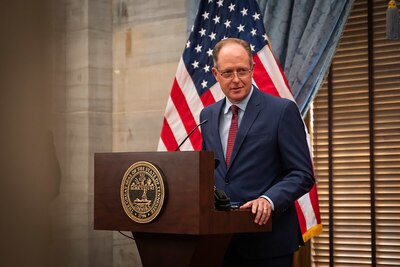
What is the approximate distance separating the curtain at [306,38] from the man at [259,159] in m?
1.43

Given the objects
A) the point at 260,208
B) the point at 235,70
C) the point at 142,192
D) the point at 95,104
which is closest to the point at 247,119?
the point at 235,70

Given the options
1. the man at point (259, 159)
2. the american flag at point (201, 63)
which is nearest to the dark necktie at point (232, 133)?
the man at point (259, 159)

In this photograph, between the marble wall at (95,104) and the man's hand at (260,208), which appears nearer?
the man's hand at (260,208)

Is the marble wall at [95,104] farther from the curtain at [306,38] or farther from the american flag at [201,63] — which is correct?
the curtain at [306,38]

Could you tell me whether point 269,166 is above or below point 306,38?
below

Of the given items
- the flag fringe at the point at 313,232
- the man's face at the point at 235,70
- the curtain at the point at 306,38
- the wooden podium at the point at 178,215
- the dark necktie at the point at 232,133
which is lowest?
the flag fringe at the point at 313,232

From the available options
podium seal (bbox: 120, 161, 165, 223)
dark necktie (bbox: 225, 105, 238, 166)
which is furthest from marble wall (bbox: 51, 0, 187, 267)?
podium seal (bbox: 120, 161, 165, 223)

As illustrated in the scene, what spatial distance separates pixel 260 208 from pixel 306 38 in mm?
1948

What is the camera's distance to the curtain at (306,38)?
14.4 ft

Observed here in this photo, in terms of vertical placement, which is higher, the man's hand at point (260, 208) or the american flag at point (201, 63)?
the american flag at point (201, 63)

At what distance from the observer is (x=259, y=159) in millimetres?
2982

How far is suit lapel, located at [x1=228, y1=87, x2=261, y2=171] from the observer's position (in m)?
3.00

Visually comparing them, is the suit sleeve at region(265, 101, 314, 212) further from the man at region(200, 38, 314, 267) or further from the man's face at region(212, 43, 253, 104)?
the man's face at region(212, 43, 253, 104)

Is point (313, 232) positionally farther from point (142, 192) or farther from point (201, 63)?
point (142, 192)
